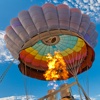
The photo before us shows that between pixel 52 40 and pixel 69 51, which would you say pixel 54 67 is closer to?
pixel 69 51

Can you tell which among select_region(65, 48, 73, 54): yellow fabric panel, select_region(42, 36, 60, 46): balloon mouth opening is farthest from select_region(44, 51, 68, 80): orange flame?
select_region(42, 36, 60, 46): balloon mouth opening

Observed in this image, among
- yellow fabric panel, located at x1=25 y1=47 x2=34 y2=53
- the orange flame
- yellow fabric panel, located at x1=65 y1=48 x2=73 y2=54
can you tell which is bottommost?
the orange flame

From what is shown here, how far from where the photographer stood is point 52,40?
2033 centimetres

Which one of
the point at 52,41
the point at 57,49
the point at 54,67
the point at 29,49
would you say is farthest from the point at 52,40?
the point at 54,67

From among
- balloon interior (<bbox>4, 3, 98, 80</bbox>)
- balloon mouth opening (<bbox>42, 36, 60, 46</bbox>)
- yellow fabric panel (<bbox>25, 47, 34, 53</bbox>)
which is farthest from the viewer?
yellow fabric panel (<bbox>25, 47, 34, 53</bbox>)

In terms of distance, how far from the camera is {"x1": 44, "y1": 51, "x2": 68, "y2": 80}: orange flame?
A: 69.7 feet

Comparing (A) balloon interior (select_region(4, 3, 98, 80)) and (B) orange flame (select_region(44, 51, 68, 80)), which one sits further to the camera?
(B) orange flame (select_region(44, 51, 68, 80))

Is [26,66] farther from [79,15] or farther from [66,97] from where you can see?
[79,15]

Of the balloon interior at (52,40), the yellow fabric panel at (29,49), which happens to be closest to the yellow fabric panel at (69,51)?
Answer: the balloon interior at (52,40)

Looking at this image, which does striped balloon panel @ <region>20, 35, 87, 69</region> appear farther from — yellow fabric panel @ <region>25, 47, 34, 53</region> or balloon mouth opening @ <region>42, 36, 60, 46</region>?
balloon mouth opening @ <region>42, 36, 60, 46</region>

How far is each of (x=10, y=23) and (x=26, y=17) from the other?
1.57 metres

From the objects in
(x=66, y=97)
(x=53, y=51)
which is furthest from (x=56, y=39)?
(x=66, y=97)

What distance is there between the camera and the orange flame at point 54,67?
69.7ft

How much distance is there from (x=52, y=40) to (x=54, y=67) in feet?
8.78
